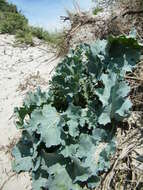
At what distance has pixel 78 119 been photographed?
3295 millimetres

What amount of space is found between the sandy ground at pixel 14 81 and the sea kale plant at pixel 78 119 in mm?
188

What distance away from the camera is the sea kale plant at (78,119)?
3.06 m

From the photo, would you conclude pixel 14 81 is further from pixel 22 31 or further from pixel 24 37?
pixel 22 31

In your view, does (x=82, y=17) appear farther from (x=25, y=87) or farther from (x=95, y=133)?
(x=95, y=133)

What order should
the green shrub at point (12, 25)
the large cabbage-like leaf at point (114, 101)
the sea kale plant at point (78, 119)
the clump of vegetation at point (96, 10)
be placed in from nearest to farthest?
the sea kale plant at point (78, 119)
the large cabbage-like leaf at point (114, 101)
the clump of vegetation at point (96, 10)
the green shrub at point (12, 25)

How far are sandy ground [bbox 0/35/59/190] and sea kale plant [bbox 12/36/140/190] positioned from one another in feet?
0.62

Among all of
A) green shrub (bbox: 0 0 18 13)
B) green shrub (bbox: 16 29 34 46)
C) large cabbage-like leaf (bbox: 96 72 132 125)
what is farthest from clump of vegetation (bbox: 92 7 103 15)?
green shrub (bbox: 0 0 18 13)

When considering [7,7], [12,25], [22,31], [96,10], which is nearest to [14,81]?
[96,10]

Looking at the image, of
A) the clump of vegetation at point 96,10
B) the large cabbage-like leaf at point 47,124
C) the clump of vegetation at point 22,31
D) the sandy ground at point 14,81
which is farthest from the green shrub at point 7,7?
the large cabbage-like leaf at point 47,124

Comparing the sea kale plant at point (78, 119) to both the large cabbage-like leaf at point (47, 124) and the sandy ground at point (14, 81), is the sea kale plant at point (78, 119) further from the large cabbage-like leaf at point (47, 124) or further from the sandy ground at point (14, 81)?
the sandy ground at point (14, 81)

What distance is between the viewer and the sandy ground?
3.51 metres

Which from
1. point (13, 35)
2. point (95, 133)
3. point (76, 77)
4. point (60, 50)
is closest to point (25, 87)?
point (60, 50)

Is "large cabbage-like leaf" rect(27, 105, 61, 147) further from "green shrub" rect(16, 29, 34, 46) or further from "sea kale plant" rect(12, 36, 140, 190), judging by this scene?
"green shrub" rect(16, 29, 34, 46)

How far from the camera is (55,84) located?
3.63m
